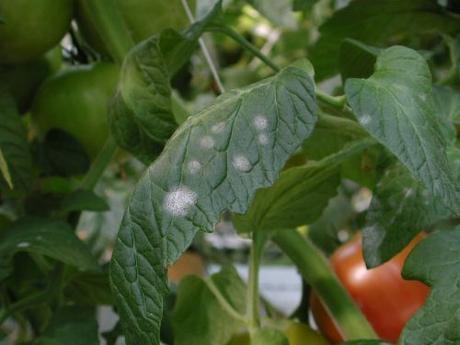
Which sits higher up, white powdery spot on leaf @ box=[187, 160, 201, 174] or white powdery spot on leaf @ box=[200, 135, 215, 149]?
white powdery spot on leaf @ box=[200, 135, 215, 149]

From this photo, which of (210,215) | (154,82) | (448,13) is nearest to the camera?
(210,215)

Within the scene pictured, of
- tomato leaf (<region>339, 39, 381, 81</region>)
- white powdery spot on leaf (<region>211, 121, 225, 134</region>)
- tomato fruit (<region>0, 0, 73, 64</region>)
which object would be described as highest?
tomato fruit (<region>0, 0, 73, 64</region>)

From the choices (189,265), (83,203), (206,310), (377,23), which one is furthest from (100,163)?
(189,265)

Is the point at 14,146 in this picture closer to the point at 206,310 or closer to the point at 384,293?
the point at 206,310

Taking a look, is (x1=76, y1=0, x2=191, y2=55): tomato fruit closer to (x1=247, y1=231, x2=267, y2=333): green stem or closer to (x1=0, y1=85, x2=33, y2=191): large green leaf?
(x1=0, y1=85, x2=33, y2=191): large green leaf

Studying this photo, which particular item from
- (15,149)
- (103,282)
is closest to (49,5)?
(15,149)

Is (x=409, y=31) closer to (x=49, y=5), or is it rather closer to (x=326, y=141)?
(x=326, y=141)

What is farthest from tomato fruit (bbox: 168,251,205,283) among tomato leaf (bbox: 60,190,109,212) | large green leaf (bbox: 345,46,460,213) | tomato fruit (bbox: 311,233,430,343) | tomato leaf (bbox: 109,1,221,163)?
large green leaf (bbox: 345,46,460,213)
